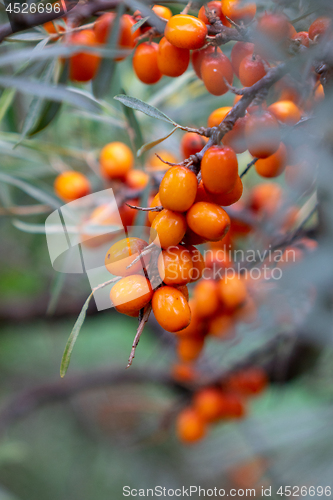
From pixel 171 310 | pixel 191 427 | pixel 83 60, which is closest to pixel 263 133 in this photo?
pixel 171 310

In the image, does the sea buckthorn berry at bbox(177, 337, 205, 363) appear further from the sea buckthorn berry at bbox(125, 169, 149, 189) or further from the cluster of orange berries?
the sea buckthorn berry at bbox(125, 169, 149, 189)

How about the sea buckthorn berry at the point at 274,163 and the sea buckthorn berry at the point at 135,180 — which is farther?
the sea buckthorn berry at the point at 135,180

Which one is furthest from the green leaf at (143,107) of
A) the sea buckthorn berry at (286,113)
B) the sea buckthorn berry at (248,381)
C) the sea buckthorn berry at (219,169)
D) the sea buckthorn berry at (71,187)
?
the sea buckthorn berry at (248,381)

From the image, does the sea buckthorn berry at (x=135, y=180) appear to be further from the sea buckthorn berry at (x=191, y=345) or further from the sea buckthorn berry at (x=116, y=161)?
the sea buckthorn berry at (x=191, y=345)

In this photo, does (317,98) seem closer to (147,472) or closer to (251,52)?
(251,52)

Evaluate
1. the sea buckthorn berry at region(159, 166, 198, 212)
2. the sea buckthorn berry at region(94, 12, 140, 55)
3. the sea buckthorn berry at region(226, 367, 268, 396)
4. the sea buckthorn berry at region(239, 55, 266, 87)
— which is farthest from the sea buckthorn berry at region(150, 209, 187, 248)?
the sea buckthorn berry at region(226, 367, 268, 396)
